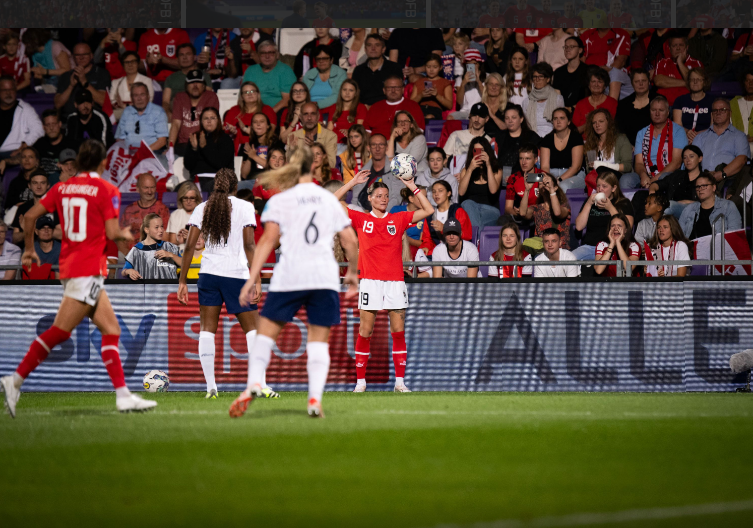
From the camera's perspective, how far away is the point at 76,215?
25.5ft

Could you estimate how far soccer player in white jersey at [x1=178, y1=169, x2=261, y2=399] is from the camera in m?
9.48

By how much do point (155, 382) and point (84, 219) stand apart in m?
4.20

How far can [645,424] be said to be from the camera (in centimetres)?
742

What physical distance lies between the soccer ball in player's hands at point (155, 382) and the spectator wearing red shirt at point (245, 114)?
225 inches

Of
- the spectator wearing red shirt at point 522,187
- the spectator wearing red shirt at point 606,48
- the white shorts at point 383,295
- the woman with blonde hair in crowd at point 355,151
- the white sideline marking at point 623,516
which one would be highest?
the spectator wearing red shirt at point 606,48

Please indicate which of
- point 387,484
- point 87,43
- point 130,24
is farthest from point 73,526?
point 87,43

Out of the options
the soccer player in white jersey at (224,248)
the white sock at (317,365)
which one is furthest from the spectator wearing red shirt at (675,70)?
the white sock at (317,365)

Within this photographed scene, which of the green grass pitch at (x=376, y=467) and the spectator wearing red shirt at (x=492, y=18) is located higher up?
the spectator wearing red shirt at (x=492, y=18)

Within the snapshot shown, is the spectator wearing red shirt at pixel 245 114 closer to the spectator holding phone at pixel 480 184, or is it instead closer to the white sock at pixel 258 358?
the spectator holding phone at pixel 480 184

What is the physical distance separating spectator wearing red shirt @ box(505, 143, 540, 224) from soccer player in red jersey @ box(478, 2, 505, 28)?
98.1 inches

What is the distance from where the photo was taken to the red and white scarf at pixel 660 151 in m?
15.1

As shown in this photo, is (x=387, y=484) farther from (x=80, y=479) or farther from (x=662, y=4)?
(x=662, y=4)

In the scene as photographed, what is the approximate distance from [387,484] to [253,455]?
46.0 inches

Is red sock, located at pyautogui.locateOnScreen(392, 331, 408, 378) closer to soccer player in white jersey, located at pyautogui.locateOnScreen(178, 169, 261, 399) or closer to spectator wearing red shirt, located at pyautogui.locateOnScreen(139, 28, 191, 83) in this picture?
soccer player in white jersey, located at pyautogui.locateOnScreen(178, 169, 261, 399)
